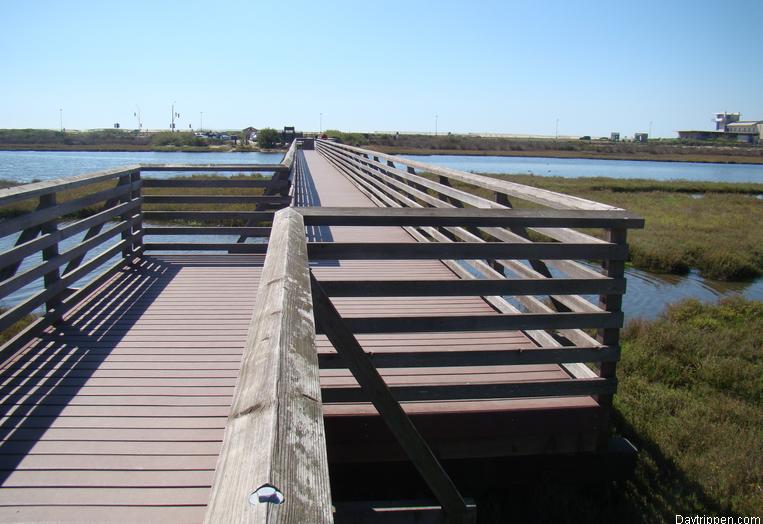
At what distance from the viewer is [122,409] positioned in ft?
12.0

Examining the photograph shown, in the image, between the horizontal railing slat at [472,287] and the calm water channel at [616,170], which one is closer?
the horizontal railing slat at [472,287]

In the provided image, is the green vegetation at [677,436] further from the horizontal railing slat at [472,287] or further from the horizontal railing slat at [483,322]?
the horizontal railing slat at [472,287]

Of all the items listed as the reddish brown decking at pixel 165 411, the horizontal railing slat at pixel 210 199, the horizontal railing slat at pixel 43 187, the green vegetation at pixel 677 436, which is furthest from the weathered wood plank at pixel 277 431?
the horizontal railing slat at pixel 210 199

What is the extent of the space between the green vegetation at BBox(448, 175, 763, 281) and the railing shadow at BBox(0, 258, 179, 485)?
12012 millimetres

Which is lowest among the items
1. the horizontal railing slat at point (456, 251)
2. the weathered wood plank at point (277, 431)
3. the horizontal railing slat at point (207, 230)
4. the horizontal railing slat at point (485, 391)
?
the horizontal railing slat at point (485, 391)

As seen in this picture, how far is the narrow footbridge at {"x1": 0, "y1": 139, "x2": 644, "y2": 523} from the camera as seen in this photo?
1.30m

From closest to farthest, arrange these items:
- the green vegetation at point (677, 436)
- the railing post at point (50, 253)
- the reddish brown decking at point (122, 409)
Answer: the reddish brown decking at point (122, 409) < the green vegetation at point (677, 436) < the railing post at point (50, 253)

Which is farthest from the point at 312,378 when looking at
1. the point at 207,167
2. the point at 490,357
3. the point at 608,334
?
the point at 207,167

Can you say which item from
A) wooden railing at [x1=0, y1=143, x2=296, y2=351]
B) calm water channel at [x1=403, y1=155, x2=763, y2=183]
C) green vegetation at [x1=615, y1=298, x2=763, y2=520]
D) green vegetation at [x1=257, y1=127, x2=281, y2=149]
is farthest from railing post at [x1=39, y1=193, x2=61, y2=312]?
green vegetation at [x1=257, y1=127, x2=281, y2=149]

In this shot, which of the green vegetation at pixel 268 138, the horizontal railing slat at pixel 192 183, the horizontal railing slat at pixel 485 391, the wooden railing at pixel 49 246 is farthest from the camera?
the green vegetation at pixel 268 138

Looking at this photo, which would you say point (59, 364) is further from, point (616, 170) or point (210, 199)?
point (616, 170)

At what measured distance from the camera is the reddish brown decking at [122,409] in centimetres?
277

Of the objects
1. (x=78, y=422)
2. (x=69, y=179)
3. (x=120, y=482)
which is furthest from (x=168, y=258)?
(x=120, y=482)

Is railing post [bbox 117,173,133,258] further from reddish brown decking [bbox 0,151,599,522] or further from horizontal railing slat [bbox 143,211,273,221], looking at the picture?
reddish brown decking [bbox 0,151,599,522]
